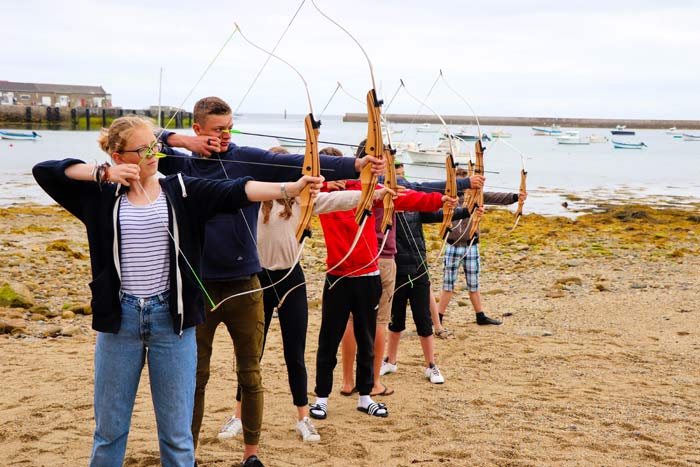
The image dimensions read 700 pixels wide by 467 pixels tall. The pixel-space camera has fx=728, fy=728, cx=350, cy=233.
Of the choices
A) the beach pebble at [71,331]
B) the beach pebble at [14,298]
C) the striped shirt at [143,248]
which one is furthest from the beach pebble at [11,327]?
the striped shirt at [143,248]

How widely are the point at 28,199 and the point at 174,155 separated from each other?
21.8m

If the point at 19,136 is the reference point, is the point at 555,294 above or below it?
below

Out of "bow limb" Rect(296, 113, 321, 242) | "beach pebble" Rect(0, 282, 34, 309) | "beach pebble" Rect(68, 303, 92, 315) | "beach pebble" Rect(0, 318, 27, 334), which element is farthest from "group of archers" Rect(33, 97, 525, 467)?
"beach pebble" Rect(0, 282, 34, 309)

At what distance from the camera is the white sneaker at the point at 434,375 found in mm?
5770

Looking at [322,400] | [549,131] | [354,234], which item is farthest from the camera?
[549,131]

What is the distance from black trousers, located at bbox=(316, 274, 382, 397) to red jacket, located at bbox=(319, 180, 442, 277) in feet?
0.26

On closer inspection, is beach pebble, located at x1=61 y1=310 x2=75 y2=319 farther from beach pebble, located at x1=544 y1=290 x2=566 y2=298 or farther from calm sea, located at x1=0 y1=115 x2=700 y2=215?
calm sea, located at x1=0 y1=115 x2=700 y2=215

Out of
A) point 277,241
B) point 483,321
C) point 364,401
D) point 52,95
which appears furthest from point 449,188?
point 52,95

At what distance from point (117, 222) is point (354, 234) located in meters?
2.15

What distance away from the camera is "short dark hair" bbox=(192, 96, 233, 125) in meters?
3.67

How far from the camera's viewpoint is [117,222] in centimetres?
281

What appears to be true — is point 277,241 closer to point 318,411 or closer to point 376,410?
point 318,411

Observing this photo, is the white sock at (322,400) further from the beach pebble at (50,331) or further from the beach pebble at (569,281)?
the beach pebble at (569,281)

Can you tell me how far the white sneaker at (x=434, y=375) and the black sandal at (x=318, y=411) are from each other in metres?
1.22
